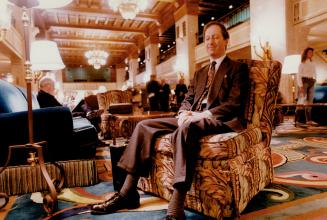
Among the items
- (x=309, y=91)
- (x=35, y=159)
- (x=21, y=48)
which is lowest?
(x=35, y=159)

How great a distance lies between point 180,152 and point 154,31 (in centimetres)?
1460

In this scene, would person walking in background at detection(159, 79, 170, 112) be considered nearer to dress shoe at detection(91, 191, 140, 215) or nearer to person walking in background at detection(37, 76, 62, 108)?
person walking in background at detection(37, 76, 62, 108)

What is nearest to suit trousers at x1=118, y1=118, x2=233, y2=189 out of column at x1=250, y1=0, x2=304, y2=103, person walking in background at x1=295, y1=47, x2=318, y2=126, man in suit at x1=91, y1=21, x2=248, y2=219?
man in suit at x1=91, y1=21, x2=248, y2=219

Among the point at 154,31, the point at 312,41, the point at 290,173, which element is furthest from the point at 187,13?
the point at 290,173

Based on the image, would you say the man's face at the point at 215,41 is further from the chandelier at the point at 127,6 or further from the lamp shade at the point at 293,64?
the chandelier at the point at 127,6

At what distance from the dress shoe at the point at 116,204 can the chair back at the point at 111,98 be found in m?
3.10

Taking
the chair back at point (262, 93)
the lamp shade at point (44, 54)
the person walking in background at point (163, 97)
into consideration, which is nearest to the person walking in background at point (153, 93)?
the person walking in background at point (163, 97)

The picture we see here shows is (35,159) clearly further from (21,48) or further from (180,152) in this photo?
(21,48)

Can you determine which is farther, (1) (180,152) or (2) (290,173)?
(2) (290,173)

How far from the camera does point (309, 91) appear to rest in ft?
18.6

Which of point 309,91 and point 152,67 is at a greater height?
point 152,67

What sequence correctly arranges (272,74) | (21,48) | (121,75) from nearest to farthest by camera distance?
(272,74), (21,48), (121,75)

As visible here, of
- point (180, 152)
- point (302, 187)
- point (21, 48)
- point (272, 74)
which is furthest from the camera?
point (21, 48)

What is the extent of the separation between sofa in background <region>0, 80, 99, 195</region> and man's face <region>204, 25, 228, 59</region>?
1.29 metres
